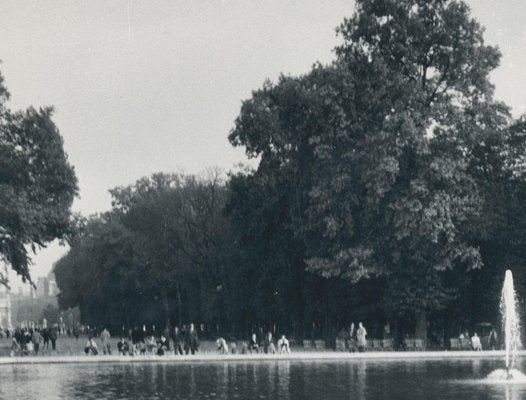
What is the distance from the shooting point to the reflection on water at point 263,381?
26859 mm

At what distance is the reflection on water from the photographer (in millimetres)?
26859

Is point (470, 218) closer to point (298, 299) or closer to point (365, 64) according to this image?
point (365, 64)

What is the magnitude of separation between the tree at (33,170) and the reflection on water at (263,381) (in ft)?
48.5

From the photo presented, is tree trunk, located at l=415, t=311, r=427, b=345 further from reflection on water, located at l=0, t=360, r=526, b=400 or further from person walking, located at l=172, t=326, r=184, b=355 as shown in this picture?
person walking, located at l=172, t=326, r=184, b=355

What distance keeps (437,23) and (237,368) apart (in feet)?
74.9

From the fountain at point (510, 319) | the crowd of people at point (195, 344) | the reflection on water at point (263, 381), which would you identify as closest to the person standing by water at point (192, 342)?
the crowd of people at point (195, 344)

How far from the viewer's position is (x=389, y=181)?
2042 inches

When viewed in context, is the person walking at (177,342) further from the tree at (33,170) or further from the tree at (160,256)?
the tree at (160,256)

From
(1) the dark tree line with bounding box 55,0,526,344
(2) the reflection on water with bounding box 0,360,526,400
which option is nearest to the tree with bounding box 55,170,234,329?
(1) the dark tree line with bounding box 55,0,526,344

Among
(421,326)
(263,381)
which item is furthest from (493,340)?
(263,381)

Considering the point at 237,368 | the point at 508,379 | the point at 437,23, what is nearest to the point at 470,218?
the point at 437,23

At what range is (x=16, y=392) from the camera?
28.4 metres

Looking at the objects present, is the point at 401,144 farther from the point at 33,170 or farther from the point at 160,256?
the point at 160,256

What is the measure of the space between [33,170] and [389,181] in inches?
810
